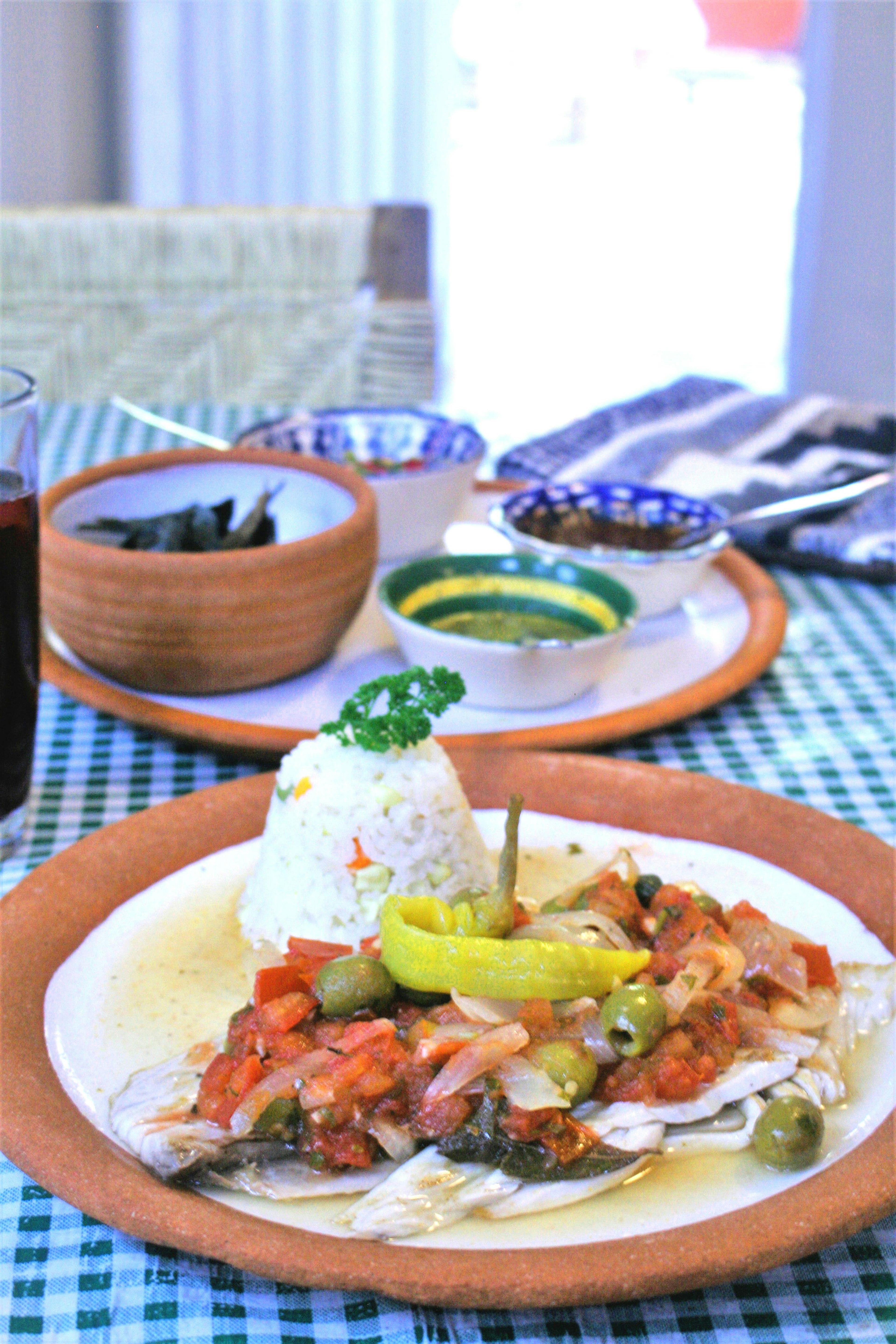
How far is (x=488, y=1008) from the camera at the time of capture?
4.20 ft

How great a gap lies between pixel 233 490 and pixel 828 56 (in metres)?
5.62

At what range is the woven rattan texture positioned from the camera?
381 centimetres

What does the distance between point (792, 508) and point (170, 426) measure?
4.43ft

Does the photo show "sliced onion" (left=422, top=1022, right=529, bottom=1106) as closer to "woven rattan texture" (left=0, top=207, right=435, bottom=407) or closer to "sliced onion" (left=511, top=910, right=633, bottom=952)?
"sliced onion" (left=511, top=910, right=633, bottom=952)

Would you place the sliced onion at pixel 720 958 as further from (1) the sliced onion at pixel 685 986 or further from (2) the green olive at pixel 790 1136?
(2) the green olive at pixel 790 1136

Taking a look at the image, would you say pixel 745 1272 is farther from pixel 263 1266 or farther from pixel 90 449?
pixel 90 449

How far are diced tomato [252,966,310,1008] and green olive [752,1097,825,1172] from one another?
451 millimetres

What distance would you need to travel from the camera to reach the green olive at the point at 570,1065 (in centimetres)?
122

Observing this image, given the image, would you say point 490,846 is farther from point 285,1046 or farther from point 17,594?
point 17,594

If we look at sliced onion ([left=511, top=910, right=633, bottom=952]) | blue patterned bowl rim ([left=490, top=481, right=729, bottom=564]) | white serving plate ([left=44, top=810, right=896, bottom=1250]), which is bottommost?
white serving plate ([left=44, top=810, right=896, bottom=1250])

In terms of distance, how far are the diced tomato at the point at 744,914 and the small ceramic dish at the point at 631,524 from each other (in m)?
0.90

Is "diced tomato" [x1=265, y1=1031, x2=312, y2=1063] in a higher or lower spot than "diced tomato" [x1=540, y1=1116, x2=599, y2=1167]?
higher

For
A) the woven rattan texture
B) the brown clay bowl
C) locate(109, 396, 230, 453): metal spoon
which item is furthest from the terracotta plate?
the woven rattan texture

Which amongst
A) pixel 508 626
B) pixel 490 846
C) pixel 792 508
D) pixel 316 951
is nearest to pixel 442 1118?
pixel 316 951
